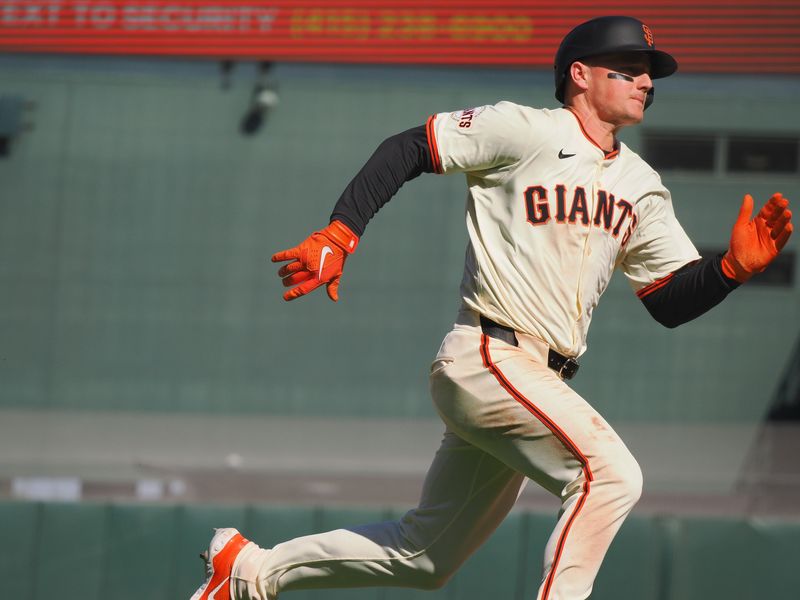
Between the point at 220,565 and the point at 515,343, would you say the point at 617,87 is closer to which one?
the point at 515,343

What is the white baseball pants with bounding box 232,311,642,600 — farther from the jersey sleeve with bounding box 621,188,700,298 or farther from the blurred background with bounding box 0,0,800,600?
the blurred background with bounding box 0,0,800,600

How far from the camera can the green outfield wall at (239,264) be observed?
1231 centimetres

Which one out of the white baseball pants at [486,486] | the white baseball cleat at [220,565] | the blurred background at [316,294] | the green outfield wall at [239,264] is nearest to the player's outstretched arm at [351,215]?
the white baseball pants at [486,486]

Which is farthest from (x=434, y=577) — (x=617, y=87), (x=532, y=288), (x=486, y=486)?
(x=617, y=87)

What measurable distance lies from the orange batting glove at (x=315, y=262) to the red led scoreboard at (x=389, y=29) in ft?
34.7

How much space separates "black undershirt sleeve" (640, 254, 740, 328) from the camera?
299 centimetres

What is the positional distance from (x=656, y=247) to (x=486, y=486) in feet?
2.73

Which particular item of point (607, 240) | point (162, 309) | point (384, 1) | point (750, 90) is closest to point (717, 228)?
point (750, 90)

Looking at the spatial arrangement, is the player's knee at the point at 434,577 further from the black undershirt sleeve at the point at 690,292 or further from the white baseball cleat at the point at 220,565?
the black undershirt sleeve at the point at 690,292

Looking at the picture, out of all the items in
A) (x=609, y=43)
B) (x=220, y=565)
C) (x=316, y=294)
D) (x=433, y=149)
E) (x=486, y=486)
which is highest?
(x=609, y=43)

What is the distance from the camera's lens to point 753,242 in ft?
9.72

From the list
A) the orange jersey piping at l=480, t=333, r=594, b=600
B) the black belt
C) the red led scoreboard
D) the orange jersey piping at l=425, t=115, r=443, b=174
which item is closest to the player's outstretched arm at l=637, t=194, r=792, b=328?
the black belt

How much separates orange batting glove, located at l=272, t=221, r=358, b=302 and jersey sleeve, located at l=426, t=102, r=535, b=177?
37 centimetres

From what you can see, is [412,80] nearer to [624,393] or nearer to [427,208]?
[427,208]
